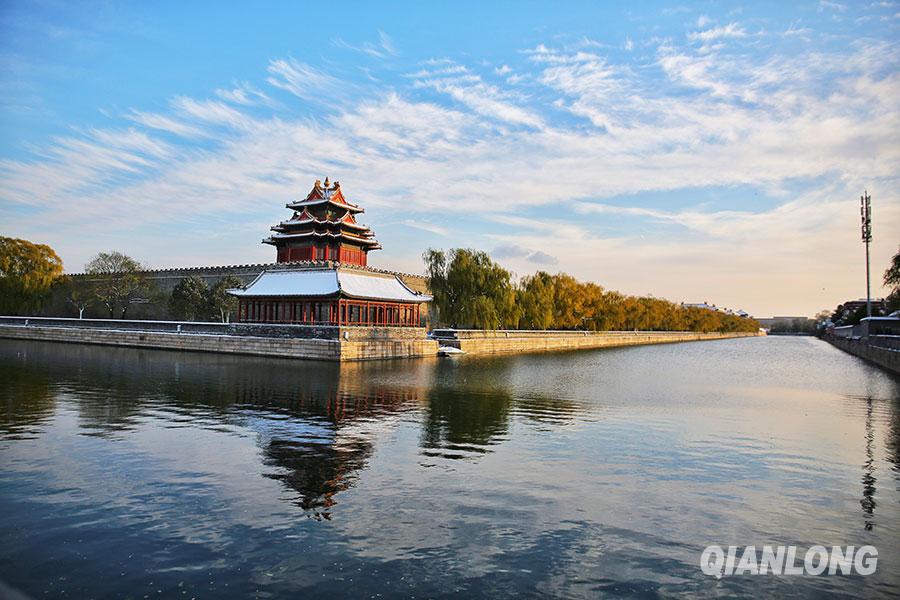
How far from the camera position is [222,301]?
2217 inches

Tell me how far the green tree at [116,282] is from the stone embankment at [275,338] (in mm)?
8652

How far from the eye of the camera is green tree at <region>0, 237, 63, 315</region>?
61906 mm

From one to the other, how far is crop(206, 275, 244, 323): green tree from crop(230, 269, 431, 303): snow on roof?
8044mm

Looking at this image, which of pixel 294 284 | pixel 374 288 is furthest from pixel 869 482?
pixel 294 284

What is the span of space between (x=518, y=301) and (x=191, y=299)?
32492 millimetres

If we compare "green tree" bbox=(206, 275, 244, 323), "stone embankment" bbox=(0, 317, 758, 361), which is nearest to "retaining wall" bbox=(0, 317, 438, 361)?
"stone embankment" bbox=(0, 317, 758, 361)

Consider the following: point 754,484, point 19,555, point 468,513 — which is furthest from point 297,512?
point 754,484

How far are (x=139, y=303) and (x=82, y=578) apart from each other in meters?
64.0

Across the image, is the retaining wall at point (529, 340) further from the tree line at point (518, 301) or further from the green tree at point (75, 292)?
the green tree at point (75, 292)

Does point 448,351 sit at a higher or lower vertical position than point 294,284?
lower

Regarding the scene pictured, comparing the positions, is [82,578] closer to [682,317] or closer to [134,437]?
[134,437]

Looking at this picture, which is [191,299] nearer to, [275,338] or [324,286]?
[324,286]

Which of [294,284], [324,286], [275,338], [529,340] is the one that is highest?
[294,284]

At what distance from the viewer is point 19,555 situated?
7.19 metres
